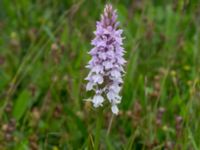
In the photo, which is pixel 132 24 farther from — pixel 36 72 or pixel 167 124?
pixel 167 124

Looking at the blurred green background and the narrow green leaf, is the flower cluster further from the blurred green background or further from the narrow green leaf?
the narrow green leaf

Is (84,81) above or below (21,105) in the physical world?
above

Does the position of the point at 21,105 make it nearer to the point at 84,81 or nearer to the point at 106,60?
the point at 84,81

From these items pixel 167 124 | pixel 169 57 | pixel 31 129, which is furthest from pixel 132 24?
pixel 31 129

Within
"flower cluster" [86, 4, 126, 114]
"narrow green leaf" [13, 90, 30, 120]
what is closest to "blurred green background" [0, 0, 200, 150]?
"narrow green leaf" [13, 90, 30, 120]

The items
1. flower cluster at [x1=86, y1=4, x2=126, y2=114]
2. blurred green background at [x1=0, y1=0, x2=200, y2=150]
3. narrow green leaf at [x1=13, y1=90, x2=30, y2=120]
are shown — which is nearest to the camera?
flower cluster at [x1=86, y1=4, x2=126, y2=114]

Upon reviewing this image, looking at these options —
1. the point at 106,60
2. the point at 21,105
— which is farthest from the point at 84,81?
the point at 106,60
